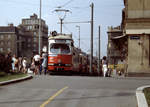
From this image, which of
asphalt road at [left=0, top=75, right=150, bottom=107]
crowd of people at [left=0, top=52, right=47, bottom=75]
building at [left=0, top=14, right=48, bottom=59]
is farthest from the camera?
building at [left=0, top=14, right=48, bottom=59]

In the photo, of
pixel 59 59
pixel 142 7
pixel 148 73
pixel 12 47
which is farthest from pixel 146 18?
pixel 12 47

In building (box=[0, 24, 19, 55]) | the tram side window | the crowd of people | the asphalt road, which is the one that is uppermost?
building (box=[0, 24, 19, 55])

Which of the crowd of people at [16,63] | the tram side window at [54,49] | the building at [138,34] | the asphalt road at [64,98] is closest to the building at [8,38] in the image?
the crowd of people at [16,63]

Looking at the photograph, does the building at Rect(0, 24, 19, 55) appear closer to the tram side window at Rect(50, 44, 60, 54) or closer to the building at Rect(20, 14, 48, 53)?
the building at Rect(20, 14, 48, 53)

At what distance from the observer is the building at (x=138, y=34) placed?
2495cm

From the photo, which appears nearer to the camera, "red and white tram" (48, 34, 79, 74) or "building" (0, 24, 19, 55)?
"red and white tram" (48, 34, 79, 74)

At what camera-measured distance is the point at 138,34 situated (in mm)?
25000

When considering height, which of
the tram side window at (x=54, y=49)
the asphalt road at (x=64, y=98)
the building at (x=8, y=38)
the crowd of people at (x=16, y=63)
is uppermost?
the building at (x=8, y=38)

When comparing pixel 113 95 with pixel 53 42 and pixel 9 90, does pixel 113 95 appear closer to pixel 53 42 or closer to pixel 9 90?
pixel 9 90

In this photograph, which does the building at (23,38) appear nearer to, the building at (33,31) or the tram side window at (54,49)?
the building at (33,31)

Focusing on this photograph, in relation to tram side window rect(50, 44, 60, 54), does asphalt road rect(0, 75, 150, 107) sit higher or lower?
lower

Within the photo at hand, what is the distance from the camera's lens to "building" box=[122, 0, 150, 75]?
24953 millimetres

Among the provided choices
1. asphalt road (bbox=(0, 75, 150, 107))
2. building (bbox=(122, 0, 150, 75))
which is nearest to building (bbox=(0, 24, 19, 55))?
building (bbox=(122, 0, 150, 75))

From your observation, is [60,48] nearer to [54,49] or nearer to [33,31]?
[54,49]
